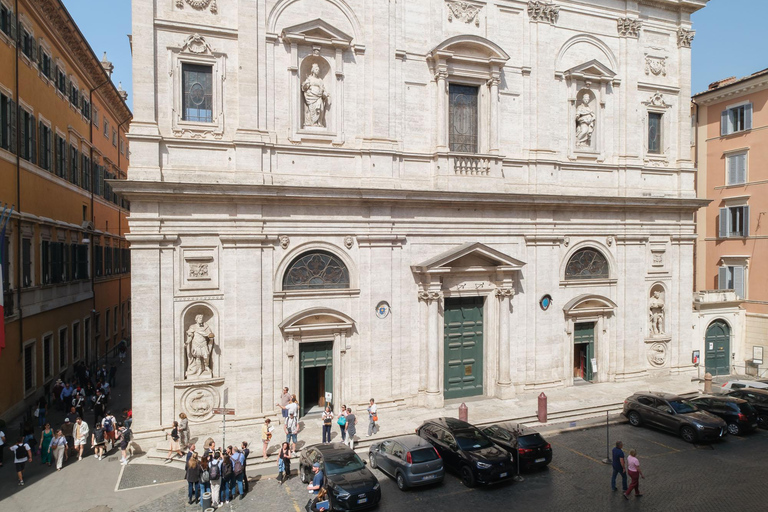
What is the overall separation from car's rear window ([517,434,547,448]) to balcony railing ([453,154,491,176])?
11.4 m

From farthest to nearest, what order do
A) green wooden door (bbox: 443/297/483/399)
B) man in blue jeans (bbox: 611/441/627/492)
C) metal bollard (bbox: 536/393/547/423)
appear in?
1. green wooden door (bbox: 443/297/483/399)
2. metal bollard (bbox: 536/393/547/423)
3. man in blue jeans (bbox: 611/441/627/492)

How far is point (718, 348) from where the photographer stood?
97.1 ft

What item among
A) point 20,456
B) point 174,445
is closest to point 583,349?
point 174,445

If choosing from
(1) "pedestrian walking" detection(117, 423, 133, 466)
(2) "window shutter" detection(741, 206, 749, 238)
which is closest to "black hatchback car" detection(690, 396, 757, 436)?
(2) "window shutter" detection(741, 206, 749, 238)

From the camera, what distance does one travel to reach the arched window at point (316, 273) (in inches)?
802

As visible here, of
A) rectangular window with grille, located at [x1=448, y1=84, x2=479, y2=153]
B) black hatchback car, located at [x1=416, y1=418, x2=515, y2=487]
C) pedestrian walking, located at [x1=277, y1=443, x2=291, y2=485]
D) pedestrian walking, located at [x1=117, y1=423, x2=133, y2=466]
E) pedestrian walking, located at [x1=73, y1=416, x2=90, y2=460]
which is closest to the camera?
black hatchback car, located at [x1=416, y1=418, x2=515, y2=487]

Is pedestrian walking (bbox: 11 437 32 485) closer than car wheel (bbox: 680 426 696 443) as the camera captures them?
Yes

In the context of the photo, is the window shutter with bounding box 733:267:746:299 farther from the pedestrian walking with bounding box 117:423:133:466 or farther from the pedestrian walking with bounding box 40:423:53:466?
the pedestrian walking with bounding box 40:423:53:466

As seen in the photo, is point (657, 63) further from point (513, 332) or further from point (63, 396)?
point (63, 396)

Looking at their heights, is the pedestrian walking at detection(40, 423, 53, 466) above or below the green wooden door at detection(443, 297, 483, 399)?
below

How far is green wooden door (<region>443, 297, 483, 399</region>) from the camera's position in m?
22.8

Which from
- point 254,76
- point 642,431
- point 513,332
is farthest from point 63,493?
point 642,431

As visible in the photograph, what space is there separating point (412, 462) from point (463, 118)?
15186 mm

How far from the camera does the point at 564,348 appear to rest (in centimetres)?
2462
